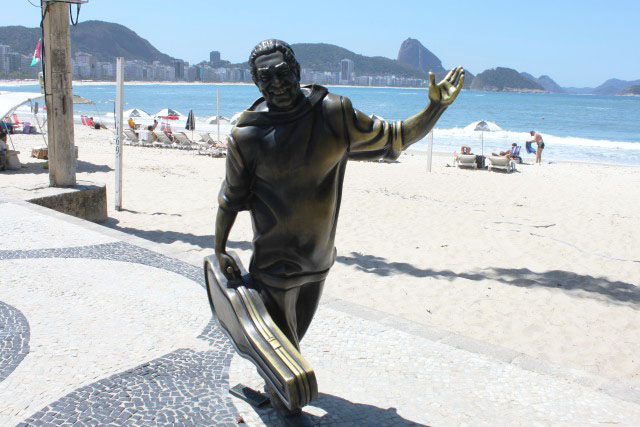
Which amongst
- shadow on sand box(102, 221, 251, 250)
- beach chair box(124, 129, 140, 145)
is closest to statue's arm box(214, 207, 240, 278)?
shadow on sand box(102, 221, 251, 250)

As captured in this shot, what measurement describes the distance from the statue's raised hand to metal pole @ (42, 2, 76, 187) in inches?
307

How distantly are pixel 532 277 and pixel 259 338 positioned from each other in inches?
213

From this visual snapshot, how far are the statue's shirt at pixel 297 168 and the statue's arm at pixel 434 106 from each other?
0.05 m

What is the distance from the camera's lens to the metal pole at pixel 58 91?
8812 millimetres

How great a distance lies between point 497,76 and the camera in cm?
19338

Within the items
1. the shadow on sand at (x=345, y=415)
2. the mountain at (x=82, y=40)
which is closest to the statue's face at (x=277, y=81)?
the shadow on sand at (x=345, y=415)

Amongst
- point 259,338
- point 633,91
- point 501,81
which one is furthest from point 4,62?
point 633,91

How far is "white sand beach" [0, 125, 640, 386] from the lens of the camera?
18.5 ft

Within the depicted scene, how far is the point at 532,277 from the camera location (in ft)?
23.7

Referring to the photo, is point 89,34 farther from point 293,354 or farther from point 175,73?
point 293,354

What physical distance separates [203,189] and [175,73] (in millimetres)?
197243

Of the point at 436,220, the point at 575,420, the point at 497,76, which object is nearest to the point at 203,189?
the point at 436,220

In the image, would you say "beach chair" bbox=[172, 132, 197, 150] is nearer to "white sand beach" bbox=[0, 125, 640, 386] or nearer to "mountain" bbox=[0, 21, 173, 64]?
"white sand beach" bbox=[0, 125, 640, 386]

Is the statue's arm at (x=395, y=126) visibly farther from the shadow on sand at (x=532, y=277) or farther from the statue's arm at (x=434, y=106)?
the shadow on sand at (x=532, y=277)
